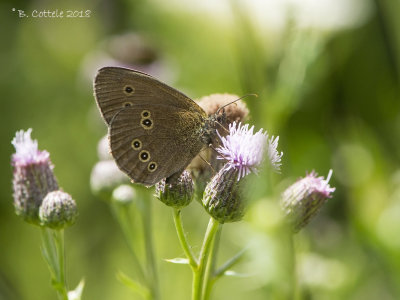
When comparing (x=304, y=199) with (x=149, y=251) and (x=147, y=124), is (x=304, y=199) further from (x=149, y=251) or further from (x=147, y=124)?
(x=149, y=251)

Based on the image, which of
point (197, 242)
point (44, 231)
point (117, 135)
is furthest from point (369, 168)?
point (197, 242)

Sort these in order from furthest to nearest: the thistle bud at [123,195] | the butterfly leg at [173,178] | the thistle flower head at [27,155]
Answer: the thistle bud at [123,195] → the thistle flower head at [27,155] → the butterfly leg at [173,178]

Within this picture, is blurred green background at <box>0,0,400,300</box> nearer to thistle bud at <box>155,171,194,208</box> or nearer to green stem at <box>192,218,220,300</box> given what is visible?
green stem at <box>192,218,220,300</box>

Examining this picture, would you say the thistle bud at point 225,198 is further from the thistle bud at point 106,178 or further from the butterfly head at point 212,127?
the thistle bud at point 106,178

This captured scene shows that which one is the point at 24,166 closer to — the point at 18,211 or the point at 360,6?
the point at 18,211

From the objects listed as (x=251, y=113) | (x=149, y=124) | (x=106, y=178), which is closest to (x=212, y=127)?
(x=251, y=113)

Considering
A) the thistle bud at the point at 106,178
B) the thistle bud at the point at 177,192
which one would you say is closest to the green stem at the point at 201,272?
the thistle bud at the point at 177,192
